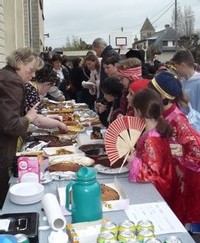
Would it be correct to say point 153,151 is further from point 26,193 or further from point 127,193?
point 26,193

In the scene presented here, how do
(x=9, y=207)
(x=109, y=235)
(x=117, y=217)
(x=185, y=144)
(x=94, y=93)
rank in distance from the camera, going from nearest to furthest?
(x=109, y=235) < (x=117, y=217) < (x=9, y=207) < (x=185, y=144) < (x=94, y=93)

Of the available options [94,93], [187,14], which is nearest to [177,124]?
[94,93]

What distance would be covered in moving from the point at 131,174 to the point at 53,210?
673mm

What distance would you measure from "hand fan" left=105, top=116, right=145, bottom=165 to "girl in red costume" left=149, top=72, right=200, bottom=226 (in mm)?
267

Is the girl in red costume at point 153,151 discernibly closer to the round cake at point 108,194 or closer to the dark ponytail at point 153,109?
the dark ponytail at point 153,109

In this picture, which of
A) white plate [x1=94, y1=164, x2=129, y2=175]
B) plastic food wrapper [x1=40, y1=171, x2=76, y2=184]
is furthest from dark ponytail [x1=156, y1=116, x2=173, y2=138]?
plastic food wrapper [x1=40, y1=171, x2=76, y2=184]

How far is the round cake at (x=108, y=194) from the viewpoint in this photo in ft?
6.66

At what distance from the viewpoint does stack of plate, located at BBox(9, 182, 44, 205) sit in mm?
2031

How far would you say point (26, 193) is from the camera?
209 centimetres

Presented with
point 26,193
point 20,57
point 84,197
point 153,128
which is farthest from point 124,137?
point 20,57

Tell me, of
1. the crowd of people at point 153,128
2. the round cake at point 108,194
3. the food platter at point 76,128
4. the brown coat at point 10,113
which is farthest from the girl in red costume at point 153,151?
the food platter at point 76,128

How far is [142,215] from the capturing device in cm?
186

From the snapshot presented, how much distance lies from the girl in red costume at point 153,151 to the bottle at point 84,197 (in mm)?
630

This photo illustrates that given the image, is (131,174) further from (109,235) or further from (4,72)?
(4,72)
